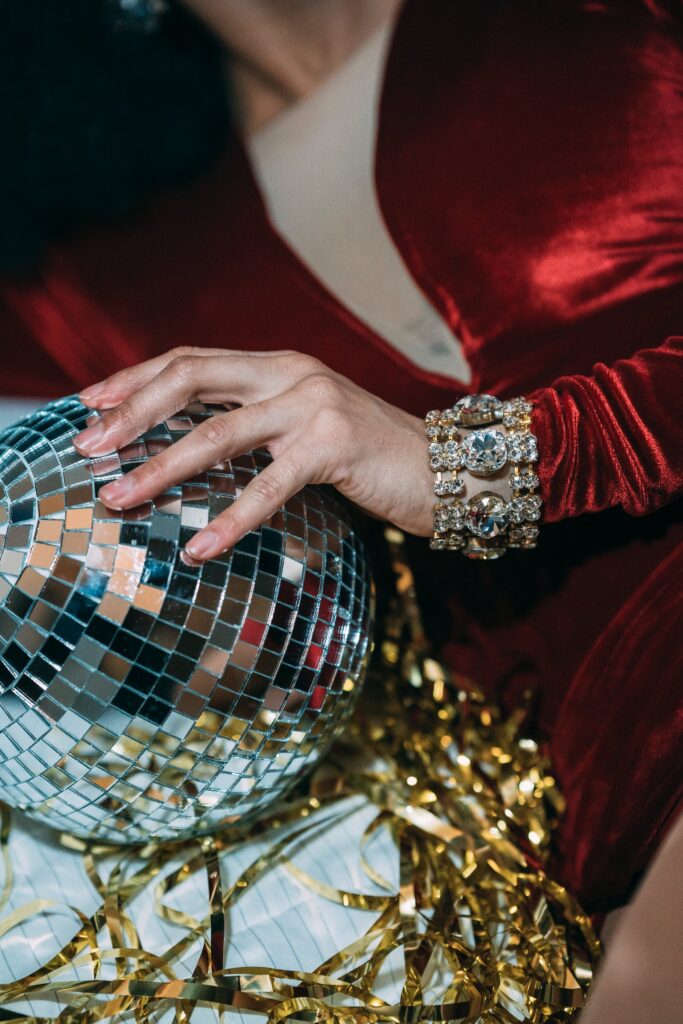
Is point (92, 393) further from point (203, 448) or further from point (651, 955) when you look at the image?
point (651, 955)

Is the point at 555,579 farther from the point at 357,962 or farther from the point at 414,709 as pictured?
the point at 357,962

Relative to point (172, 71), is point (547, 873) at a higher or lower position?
lower

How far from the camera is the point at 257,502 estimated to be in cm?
59

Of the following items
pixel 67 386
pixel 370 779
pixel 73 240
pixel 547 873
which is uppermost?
pixel 73 240

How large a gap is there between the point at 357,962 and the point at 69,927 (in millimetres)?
223

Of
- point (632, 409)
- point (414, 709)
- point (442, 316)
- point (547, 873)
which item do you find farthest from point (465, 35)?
point (547, 873)

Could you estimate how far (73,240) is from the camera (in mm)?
1165

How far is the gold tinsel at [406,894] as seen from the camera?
0.61m

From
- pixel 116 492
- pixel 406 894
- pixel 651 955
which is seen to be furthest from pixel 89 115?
pixel 651 955

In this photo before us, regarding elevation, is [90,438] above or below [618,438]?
above

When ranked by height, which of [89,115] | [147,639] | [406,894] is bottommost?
[406,894]

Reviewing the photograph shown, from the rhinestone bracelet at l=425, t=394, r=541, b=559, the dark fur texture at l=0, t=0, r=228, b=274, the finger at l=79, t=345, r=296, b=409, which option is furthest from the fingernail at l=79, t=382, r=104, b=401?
the dark fur texture at l=0, t=0, r=228, b=274

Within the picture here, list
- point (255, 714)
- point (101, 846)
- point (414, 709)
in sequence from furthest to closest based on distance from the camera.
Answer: point (414, 709)
point (101, 846)
point (255, 714)

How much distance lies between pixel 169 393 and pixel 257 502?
0.10m
